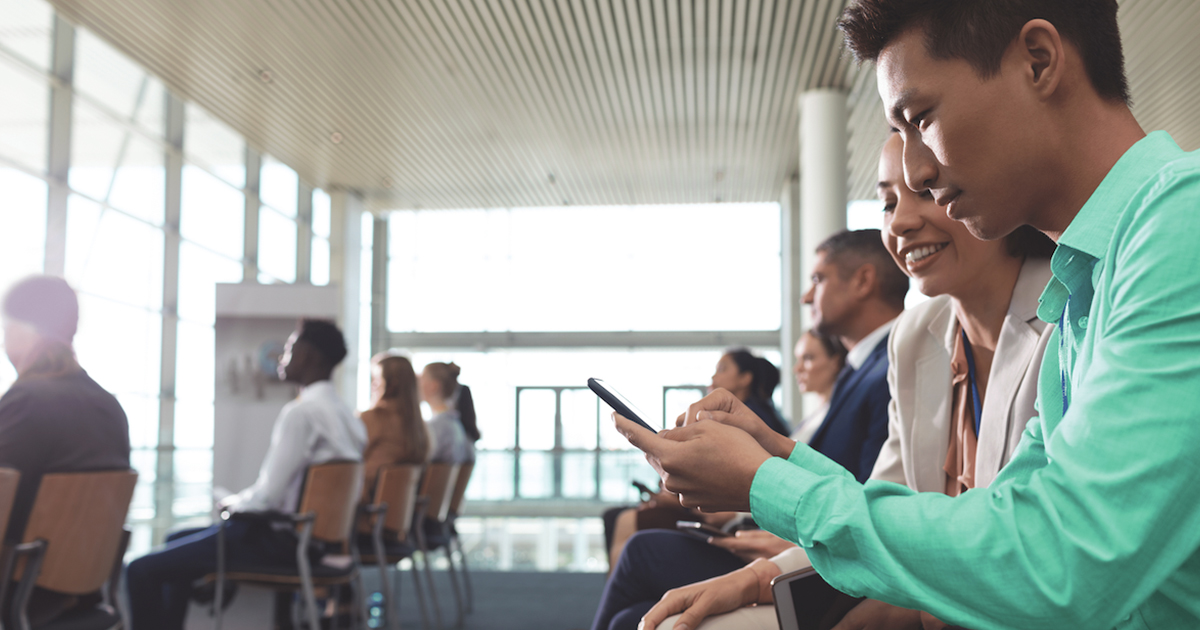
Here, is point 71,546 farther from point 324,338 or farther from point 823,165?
point 823,165

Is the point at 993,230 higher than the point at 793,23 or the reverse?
the reverse

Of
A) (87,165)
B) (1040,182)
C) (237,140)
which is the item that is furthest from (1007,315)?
(237,140)

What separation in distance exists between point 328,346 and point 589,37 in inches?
173

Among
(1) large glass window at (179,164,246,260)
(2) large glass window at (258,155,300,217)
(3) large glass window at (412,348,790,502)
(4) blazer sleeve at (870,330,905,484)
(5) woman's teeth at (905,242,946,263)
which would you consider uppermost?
(2) large glass window at (258,155,300,217)

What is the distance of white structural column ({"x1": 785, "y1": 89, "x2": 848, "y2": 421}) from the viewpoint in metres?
8.04

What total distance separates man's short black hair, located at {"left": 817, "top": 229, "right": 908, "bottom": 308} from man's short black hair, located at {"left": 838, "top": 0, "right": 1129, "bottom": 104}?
1686mm

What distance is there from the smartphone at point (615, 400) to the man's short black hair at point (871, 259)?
5.29 feet

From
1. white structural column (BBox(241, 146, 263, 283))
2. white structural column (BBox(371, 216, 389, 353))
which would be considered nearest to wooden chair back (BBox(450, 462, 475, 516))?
white structural column (BBox(241, 146, 263, 283))

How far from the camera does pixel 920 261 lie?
1530 millimetres

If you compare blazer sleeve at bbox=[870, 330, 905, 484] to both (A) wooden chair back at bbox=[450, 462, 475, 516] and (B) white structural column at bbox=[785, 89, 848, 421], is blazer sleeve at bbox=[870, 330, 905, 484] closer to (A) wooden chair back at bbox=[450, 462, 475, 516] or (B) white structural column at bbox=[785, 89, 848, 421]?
(A) wooden chair back at bbox=[450, 462, 475, 516]

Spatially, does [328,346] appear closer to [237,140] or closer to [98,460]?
[98,460]

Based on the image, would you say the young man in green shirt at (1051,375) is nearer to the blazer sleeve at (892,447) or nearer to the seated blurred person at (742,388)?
the blazer sleeve at (892,447)

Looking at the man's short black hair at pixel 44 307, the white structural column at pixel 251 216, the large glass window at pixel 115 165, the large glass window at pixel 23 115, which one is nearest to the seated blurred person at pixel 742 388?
the man's short black hair at pixel 44 307

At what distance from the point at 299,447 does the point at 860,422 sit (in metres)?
2.49
